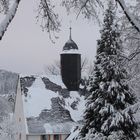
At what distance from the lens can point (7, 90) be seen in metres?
98.7

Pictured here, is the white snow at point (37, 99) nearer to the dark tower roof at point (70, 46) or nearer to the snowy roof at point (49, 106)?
the snowy roof at point (49, 106)

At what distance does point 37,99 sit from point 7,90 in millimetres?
58372

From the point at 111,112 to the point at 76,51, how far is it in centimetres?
2768

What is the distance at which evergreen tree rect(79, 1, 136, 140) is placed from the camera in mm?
17828

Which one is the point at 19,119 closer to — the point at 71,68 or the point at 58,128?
the point at 58,128

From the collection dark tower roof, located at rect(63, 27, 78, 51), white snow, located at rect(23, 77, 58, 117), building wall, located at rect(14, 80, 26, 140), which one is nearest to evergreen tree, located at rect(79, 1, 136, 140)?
white snow, located at rect(23, 77, 58, 117)

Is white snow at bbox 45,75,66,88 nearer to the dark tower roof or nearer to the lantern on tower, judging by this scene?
the lantern on tower

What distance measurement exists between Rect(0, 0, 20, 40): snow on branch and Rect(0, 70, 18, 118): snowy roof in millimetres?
72594

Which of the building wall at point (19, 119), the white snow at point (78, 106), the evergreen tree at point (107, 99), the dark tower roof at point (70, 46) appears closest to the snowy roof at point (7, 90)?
the dark tower roof at point (70, 46)

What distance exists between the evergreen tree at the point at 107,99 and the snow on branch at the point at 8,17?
10.9 meters

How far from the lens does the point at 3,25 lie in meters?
6.71

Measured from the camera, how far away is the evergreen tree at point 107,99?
17828 millimetres

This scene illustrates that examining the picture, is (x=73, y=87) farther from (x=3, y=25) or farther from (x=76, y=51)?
(x=3, y=25)

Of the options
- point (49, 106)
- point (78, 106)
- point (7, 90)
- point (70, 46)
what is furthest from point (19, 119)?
point (7, 90)
